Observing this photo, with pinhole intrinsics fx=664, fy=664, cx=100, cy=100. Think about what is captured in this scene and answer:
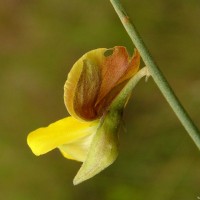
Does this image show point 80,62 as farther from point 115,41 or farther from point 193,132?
point 115,41

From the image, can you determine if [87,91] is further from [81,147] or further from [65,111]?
[65,111]

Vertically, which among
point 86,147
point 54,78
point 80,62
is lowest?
point 54,78

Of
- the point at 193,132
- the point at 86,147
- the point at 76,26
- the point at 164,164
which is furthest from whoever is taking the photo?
the point at 76,26

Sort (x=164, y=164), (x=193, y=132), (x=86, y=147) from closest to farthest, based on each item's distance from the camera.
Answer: (x=193, y=132) → (x=86, y=147) → (x=164, y=164)

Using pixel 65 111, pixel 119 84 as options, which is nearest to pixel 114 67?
pixel 119 84

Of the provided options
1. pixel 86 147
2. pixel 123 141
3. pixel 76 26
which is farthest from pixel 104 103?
pixel 76 26

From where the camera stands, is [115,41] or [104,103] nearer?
[104,103]

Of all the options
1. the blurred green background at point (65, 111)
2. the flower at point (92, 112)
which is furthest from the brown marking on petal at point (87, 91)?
the blurred green background at point (65, 111)
